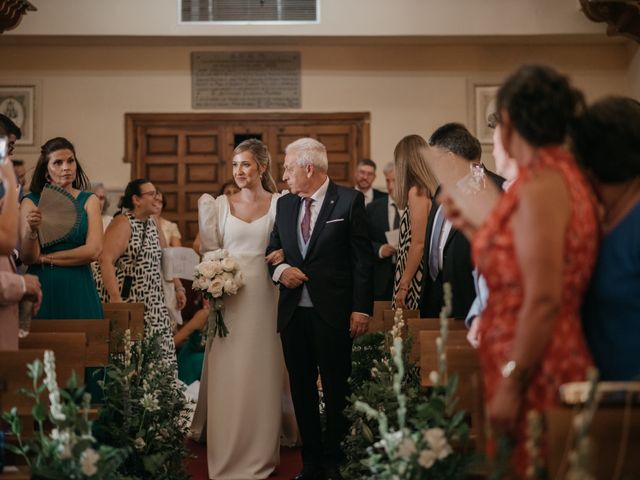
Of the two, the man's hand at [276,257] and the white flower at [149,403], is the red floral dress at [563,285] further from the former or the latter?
the man's hand at [276,257]

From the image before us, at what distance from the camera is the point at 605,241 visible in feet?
8.29

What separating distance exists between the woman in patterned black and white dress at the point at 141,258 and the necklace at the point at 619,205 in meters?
4.36

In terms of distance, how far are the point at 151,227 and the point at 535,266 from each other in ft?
15.9

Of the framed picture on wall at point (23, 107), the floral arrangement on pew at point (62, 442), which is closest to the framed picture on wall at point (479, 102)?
the framed picture on wall at point (23, 107)

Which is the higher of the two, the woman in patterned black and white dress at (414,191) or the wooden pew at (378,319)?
the woman in patterned black and white dress at (414,191)

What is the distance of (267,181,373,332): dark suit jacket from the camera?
198 inches

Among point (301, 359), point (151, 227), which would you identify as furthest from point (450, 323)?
point (151, 227)

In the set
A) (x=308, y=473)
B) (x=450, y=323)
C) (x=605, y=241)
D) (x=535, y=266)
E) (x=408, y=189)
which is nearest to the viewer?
(x=535, y=266)

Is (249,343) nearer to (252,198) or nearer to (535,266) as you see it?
(252,198)

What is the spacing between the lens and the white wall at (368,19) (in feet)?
32.8

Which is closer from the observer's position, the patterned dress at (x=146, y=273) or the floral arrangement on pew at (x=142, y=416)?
the floral arrangement on pew at (x=142, y=416)

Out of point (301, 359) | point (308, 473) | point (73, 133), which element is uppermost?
point (73, 133)

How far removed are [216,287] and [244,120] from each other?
589cm

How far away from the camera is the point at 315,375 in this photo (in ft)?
17.0
